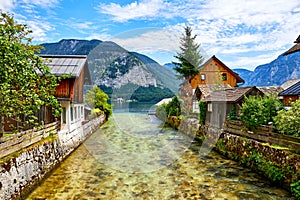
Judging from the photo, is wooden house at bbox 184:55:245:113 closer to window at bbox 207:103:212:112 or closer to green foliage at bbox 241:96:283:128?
window at bbox 207:103:212:112

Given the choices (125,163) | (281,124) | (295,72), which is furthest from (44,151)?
(295,72)

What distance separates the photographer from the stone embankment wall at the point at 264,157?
9.48m

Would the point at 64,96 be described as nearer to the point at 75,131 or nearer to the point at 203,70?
the point at 75,131

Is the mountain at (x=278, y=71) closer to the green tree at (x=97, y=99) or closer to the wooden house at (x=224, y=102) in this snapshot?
the green tree at (x=97, y=99)

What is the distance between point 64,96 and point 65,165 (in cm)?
660

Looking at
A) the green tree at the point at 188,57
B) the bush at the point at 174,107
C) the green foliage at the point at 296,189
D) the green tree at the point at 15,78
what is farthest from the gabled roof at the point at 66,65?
the green tree at the point at 188,57

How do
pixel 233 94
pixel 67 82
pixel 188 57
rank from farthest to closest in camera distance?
1. pixel 188 57
2. pixel 233 94
3. pixel 67 82

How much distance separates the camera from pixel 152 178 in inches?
463

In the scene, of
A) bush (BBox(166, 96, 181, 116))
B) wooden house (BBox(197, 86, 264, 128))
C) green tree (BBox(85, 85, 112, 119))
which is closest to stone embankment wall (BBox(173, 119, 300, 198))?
wooden house (BBox(197, 86, 264, 128))

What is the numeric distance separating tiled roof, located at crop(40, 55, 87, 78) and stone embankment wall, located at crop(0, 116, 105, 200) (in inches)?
216

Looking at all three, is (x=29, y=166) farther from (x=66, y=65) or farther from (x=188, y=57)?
(x=188, y=57)

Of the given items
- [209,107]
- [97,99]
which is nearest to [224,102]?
[209,107]

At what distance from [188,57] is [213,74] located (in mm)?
4803

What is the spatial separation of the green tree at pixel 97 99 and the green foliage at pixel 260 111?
24845 millimetres
